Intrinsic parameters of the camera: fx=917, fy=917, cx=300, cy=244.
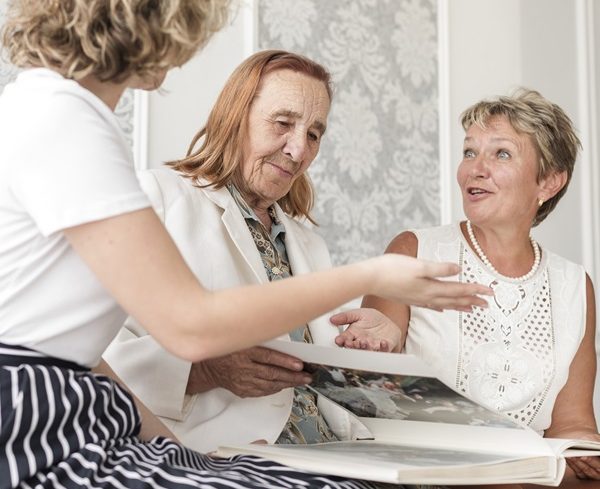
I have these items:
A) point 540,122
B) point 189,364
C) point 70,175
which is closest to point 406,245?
point 540,122

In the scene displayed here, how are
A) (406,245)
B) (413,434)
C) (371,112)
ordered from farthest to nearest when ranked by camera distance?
1. (371,112)
2. (406,245)
3. (413,434)

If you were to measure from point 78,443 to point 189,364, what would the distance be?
0.66 meters

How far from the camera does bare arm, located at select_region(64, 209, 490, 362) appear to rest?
1108 millimetres

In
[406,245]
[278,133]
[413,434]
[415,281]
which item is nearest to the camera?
[415,281]

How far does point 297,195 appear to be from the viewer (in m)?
2.46

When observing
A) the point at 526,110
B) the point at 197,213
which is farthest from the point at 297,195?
the point at 526,110

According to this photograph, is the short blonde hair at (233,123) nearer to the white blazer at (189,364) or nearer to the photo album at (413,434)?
the white blazer at (189,364)

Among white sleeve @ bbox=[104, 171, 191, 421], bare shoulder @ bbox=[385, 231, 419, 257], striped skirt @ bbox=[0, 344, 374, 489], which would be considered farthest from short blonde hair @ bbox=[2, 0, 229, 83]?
bare shoulder @ bbox=[385, 231, 419, 257]

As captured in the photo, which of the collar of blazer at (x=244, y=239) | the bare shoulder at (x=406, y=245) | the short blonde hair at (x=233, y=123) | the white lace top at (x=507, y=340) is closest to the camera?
the collar of blazer at (x=244, y=239)

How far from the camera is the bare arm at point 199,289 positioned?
1108 millimetres

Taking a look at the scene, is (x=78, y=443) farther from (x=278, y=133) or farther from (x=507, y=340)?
(x=507, y=340)

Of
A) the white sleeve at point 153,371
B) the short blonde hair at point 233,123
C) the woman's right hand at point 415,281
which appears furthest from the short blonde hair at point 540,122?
the woman's right hand at point 415,281

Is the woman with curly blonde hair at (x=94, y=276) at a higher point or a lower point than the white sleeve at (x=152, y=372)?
higher

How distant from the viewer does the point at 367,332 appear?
6.33 feet
